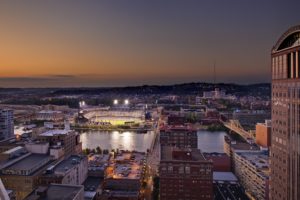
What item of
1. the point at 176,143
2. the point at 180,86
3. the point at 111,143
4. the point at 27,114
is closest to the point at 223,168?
the point at 176,143

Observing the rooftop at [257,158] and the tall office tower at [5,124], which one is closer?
the rooftop at [257,158]

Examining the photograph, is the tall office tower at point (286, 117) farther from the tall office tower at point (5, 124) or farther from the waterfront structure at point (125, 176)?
the tall office tower at point (5, 124)

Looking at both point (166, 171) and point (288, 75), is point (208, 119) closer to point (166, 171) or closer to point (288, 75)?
point (166, 171)

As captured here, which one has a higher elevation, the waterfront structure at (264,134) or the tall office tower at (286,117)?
the tall office tower at (286,117)

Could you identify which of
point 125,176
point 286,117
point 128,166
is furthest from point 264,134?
point 286,117

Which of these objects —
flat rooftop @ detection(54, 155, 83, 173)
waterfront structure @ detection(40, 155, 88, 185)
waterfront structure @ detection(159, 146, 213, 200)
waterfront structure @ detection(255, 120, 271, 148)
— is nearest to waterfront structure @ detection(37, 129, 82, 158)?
flat rooftop @ detection(54, 155, 83, 173)

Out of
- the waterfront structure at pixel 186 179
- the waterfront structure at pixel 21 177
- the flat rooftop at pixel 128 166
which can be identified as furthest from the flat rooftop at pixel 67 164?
the waterfront structure at pixel 186 179

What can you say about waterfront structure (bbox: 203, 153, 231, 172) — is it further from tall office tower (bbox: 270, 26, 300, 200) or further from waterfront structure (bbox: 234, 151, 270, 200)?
tall office tower (bbox: 270, 26, 300, 200)
